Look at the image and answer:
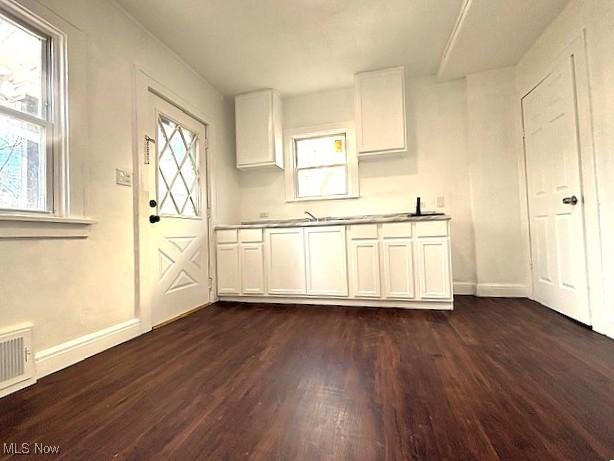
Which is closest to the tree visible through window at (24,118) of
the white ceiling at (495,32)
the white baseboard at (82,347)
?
the white baseboard at (82,347)

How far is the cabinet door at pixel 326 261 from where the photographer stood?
2.90 m

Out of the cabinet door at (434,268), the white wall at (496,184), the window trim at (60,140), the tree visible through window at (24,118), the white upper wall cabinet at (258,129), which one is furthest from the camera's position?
the white upper wall cabinet at (258,129)

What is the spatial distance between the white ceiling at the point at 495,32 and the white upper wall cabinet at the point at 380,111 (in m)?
0.55

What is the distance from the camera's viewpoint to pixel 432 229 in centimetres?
263

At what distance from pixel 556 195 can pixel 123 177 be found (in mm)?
3560

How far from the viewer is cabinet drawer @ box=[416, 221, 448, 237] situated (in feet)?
8.55

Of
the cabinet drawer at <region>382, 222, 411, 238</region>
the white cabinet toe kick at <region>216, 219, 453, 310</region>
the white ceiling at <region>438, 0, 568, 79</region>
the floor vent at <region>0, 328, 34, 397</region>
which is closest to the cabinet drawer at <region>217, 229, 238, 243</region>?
the white cabinet toe kick at <region>216, 219, 453, 310</region>

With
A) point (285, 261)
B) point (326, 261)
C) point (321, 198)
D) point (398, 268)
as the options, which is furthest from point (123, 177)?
point (398, 268)

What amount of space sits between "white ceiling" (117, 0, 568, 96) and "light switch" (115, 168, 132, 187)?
4.23 ft

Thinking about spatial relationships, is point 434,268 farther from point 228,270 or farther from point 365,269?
point 228,270

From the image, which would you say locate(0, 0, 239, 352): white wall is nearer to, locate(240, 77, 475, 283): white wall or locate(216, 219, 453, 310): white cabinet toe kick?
locate(216, 219, 453, 310): white cabinet toe kick

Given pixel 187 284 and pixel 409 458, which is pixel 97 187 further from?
pixel 409 458

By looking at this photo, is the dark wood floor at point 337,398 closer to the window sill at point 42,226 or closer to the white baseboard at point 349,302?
the white baseboard at point 349,302

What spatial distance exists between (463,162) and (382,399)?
2.96 m
